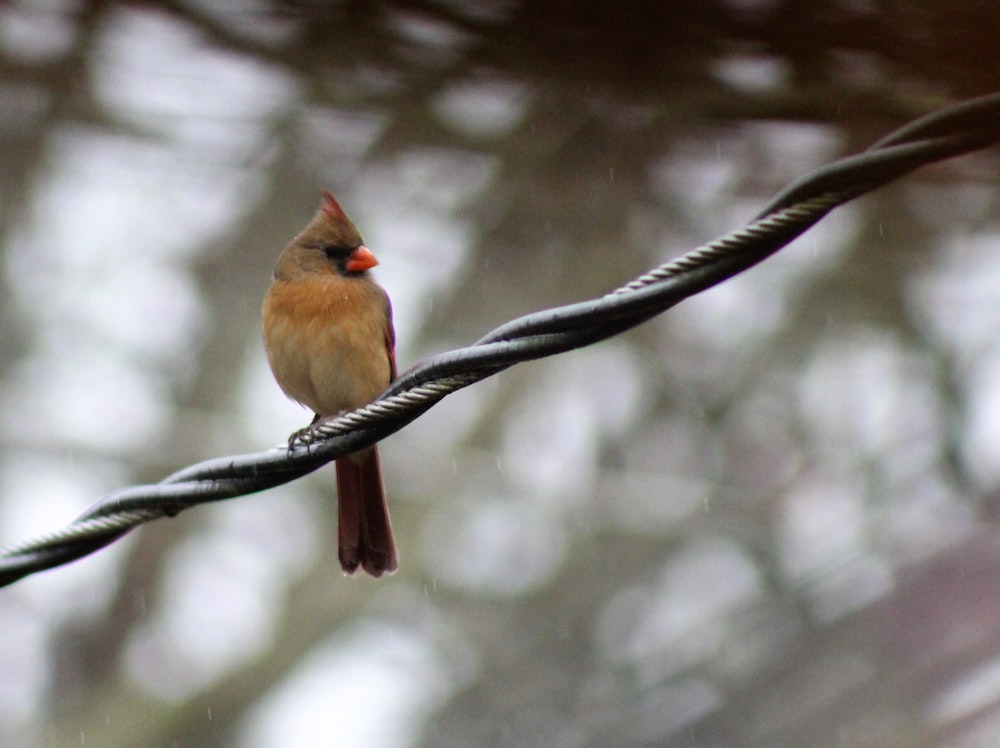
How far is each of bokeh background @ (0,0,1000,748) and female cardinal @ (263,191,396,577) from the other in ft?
6.56

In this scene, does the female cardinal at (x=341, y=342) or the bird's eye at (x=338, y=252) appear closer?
the female cardinal at (x=341, y=342)

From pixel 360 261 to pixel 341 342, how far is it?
0.66 ft

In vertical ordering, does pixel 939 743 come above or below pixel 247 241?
below

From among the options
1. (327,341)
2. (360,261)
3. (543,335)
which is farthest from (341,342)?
(543,335)

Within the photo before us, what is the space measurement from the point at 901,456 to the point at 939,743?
1742 mm

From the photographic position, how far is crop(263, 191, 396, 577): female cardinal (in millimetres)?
2486

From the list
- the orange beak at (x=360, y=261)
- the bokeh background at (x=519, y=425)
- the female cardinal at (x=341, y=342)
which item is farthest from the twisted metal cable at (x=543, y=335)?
the bokeh background at (x=519, y=425)

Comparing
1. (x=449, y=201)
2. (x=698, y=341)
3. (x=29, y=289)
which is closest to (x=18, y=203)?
(x=29, y=289)

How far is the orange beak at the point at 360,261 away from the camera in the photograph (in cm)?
257

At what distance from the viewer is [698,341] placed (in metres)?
6.58

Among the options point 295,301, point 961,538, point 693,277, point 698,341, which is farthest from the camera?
point 698,341

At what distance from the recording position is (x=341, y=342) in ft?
8.12

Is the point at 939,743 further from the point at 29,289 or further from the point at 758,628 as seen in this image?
the point at 29,289

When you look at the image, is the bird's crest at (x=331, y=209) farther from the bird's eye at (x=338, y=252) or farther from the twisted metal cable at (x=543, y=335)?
the twisted metal cable at (x=543, y=335)
